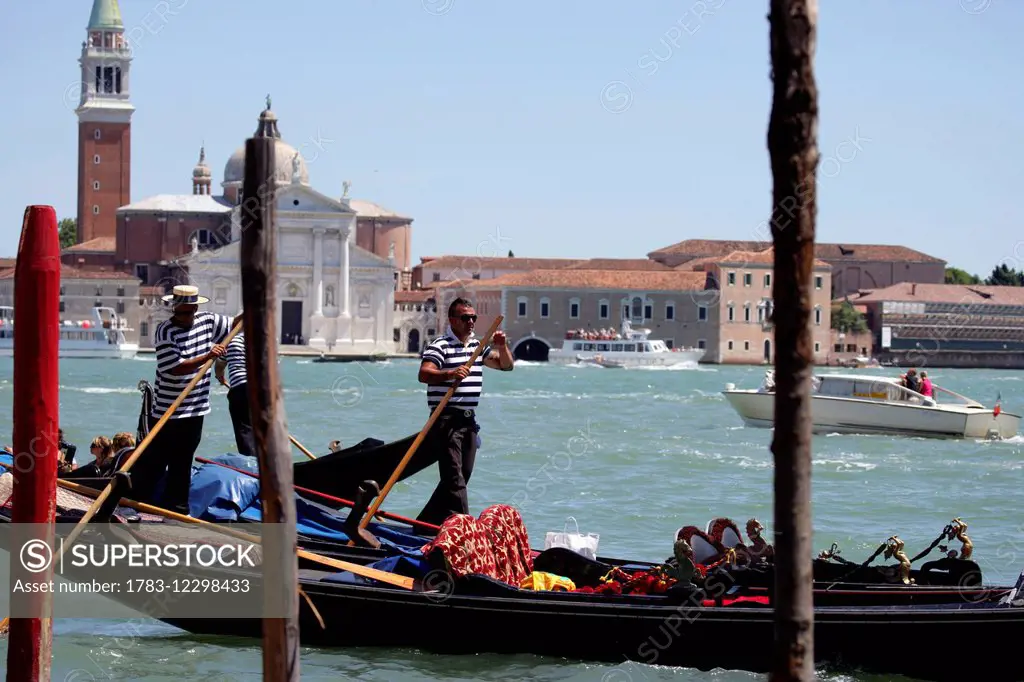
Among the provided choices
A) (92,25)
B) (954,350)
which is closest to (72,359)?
(92,25)

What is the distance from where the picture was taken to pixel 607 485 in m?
12.3

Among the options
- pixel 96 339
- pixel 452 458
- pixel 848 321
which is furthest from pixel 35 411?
pixel 848 321

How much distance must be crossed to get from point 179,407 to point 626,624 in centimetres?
167

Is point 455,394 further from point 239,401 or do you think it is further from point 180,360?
point 239,401

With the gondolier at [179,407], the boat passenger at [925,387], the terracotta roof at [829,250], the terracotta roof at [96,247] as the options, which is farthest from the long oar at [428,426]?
the terracotta roof at [829,250]

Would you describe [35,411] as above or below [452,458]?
above

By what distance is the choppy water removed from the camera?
5246 mm

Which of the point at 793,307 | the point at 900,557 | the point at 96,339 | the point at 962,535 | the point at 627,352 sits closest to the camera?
the point at 793,307

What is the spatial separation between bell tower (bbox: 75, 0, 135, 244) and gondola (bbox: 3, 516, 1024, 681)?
166ft

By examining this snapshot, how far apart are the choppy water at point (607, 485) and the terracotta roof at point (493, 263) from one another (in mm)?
31006

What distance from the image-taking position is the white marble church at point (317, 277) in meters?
50.5

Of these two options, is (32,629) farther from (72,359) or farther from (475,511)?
(72,359)

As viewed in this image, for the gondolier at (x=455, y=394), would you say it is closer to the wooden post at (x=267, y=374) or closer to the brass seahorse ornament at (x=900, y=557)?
the brass seahorse ornament at (x=900, y=557)

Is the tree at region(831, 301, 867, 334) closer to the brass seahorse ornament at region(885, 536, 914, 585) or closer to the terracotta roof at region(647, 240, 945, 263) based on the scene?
the terracotta roof at region(647, 240, 945, 263)
